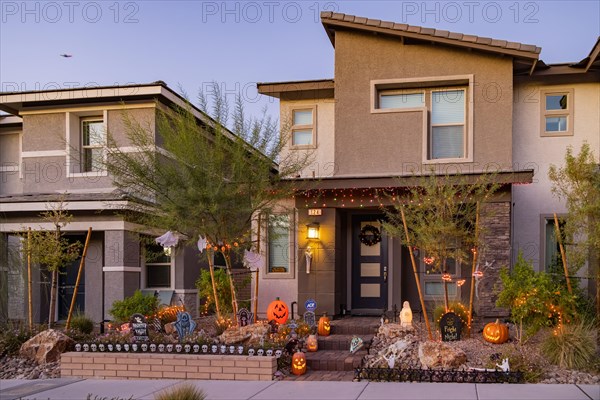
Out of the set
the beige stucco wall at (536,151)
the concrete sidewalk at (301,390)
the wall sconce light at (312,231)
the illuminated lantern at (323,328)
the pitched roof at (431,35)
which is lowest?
the concrete sidewalk at (301,390)

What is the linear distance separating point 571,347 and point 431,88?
6.87 metres

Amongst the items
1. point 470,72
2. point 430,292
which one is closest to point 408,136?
point 470,72

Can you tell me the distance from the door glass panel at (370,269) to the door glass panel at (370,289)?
0.81ft

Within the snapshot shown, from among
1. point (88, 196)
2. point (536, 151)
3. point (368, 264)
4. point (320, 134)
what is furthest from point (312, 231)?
point (88, 196)

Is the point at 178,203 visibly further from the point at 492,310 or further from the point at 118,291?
the point at 492,310

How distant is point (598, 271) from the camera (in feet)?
37.3

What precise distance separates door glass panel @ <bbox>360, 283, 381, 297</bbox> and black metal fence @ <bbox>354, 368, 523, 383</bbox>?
18.4ft

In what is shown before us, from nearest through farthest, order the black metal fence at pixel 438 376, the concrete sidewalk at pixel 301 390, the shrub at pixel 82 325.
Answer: the concrete sidewalk at pixel 301 390
the black metal fence at pixel 438 376
the shrub at pixel 82 325

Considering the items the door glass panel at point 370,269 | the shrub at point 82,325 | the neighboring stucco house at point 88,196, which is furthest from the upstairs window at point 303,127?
the shrub at point 82,325

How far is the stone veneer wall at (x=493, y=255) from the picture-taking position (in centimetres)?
1328

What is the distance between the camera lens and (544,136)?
14.6m

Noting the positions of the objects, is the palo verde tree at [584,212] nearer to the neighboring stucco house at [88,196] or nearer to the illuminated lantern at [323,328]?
the illuminated lantern at [323,328]

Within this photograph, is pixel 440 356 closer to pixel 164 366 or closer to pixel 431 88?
pixel 164 366

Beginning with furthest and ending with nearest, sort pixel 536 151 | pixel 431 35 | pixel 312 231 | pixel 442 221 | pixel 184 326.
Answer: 1. pixel 536 151
2. pixel 312 231
3. pixel 431 35
4. pixel 184 326
5. pixel 442 221
